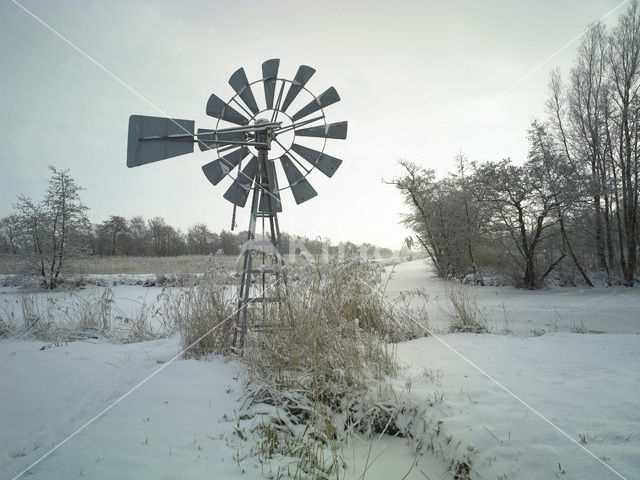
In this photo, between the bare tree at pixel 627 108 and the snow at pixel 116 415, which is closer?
the snow at pixel 116 415

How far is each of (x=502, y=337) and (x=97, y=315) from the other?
759 cm

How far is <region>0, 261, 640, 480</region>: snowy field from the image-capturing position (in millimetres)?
1832

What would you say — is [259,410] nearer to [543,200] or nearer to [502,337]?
[502,337]

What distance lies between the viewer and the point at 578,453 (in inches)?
71.7

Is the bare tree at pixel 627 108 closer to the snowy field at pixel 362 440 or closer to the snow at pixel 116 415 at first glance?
the snowy field at pixel 362 440

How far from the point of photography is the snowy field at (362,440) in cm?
183

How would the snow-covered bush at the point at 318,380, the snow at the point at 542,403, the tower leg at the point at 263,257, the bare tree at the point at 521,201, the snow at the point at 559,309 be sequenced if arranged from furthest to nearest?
1. the bare tree at the point at 521,201
2. the snow at the point at 559,309
3. the tower leg at the point at 263,257
4. the snow-covered bush at the point at 318,380
5. the snow at the point at 542,403

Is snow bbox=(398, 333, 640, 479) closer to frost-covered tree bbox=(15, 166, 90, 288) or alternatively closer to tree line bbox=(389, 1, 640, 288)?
tree line bbox=(389, 1, 640, 288)

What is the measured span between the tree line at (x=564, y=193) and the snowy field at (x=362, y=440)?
602cm

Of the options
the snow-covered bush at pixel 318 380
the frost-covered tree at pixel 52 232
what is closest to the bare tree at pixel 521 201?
the snow-covered bush at pixel 318 380

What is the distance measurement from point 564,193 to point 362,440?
10.3 m

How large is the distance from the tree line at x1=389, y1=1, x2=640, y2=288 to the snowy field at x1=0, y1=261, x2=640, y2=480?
19.7 feet

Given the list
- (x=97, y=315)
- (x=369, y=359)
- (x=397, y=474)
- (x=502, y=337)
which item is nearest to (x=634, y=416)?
(x=397, y=474)

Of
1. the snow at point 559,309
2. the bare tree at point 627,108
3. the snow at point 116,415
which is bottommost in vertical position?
the snow at point 559,309
